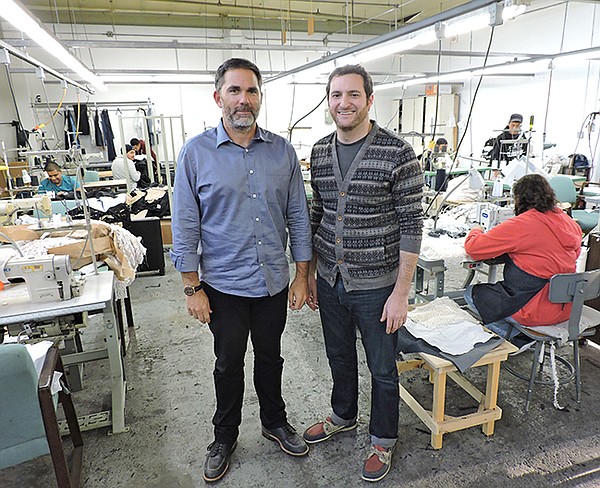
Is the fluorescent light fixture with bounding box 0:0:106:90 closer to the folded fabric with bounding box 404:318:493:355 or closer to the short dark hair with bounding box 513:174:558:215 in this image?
the folded fabric with bounding box 404:318:493:355

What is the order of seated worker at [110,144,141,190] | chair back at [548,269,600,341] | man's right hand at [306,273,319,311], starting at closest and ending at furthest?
1. man's right hand at [306,273,319,311]
2. chair back at [548,269,600,341]
3. seated worker at [110,144,141,190]

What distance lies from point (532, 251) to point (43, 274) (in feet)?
7.19

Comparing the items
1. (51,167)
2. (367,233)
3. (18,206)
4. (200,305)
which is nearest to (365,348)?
(367,233)

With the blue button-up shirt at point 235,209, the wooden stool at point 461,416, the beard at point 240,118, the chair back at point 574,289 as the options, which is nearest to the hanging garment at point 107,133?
the blue button-up shirt at point 235,209

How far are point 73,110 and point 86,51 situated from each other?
1.21m

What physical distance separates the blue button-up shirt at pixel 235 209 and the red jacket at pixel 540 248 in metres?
1.09

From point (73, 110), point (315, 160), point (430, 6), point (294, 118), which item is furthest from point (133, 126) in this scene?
point (315, 160)

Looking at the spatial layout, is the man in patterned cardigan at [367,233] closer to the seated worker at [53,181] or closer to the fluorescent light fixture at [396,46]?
the fluorescent light fixture at [396,46]

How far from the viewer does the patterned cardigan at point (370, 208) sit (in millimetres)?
1515

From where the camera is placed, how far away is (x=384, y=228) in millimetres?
1576

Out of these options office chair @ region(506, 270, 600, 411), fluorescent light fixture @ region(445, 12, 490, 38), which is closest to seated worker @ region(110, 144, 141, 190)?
fluorescent light fixture @ region(445, 12, 490, 38)

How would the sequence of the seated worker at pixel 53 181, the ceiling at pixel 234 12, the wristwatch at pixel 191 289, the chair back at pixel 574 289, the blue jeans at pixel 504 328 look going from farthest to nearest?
1. the ceiling at pixel 234 12
2. the seated worker at pixel 53 181
3. the blue jeans at pixel 504 328
4. the chair back at pixel 574 289
5. the wristwatch at pixel 191 289

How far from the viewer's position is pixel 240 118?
58.7 inches

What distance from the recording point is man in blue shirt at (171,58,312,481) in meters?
1.52
